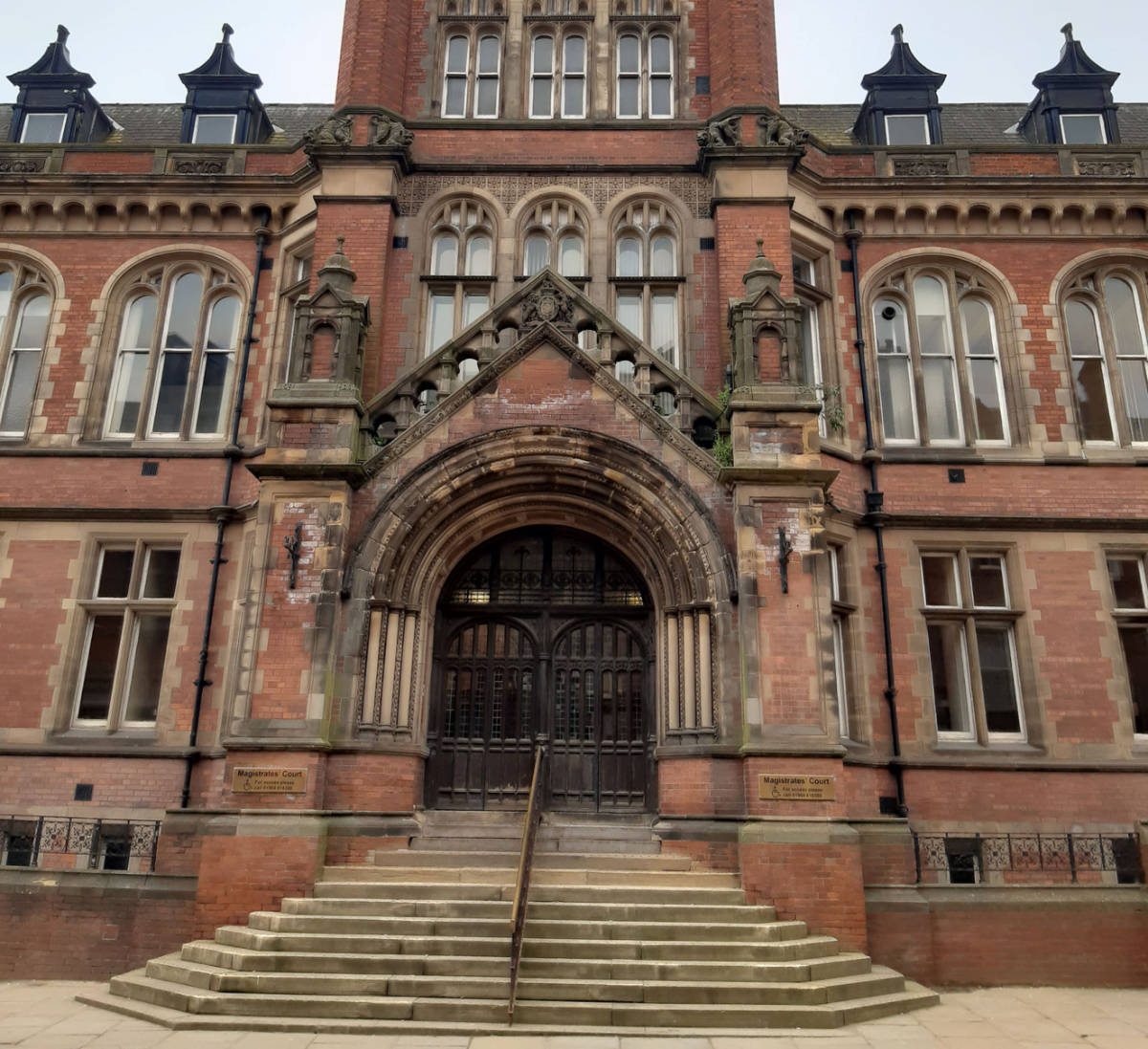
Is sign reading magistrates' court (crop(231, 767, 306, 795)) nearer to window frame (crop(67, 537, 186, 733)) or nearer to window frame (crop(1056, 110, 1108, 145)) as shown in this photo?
window frame (crop(67, 537, 186, 733))

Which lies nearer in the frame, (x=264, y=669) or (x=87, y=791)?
(x=264, y=669)

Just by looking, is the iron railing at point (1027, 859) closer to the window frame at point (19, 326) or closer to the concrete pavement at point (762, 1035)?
the concrete pavement at point (762, 1035)

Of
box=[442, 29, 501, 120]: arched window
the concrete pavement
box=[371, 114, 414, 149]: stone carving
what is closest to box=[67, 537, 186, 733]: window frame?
the concrete pavement

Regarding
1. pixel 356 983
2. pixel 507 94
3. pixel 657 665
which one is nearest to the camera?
pixel 356 983

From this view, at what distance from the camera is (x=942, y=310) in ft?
48.0

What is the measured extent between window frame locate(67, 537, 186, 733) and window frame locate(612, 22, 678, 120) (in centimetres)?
990

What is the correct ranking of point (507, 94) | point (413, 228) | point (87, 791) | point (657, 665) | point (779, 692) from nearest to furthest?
point (779, 692), point (657, 665), point (87, 791), point (413, 228), point (507, 94)

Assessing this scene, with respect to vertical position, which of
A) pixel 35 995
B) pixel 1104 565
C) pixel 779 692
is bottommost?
pixel 35 995

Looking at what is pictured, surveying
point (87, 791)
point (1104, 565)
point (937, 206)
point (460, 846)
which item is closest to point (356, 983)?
point (460, 846)

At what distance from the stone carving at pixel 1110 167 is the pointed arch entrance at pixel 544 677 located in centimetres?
1021

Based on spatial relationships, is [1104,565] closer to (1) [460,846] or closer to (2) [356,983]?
(1) [460,846]

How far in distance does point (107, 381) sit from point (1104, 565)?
15317 millimetres

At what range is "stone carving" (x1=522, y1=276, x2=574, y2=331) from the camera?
39.0ft

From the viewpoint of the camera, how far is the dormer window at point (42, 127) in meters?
17.0
